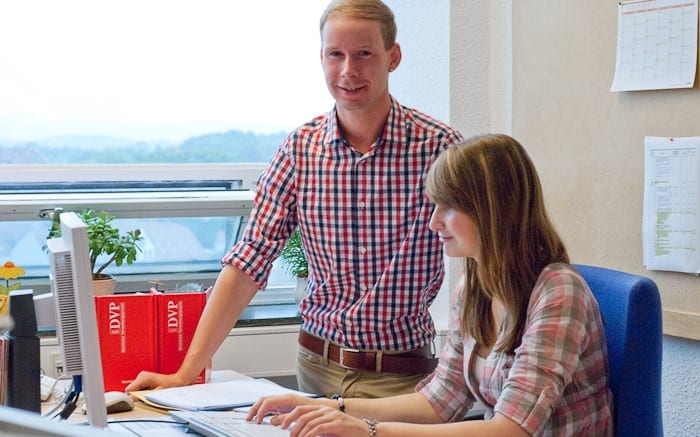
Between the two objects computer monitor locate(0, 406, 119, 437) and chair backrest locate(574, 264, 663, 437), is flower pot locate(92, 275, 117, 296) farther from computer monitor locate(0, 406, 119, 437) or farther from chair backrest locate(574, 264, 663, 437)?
computer monitor locate(0, 406, 119, 437)

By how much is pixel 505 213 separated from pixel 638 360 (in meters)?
0.32

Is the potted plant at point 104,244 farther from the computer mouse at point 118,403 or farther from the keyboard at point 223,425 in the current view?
the keyboard at point 223,425

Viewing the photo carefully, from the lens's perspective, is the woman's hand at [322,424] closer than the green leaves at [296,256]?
Yes

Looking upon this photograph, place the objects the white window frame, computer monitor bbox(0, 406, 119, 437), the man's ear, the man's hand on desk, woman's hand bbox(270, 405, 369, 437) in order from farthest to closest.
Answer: the white window frame < the man's ear < the man's hand on desk < woman's hand bbox(270, 405, 369, 437) < computer monitor bbox(0, 406, 119, 437)

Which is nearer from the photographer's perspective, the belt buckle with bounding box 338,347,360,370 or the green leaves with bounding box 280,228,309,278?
the belt buckle with bounding box 338,347,360,370

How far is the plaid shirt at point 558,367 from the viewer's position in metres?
1.38

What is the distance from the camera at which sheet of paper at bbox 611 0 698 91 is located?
205cm

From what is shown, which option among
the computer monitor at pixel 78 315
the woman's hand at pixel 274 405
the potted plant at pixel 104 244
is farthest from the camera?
the potted plant at pixel 104 244

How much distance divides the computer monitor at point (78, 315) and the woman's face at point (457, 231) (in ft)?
2.02

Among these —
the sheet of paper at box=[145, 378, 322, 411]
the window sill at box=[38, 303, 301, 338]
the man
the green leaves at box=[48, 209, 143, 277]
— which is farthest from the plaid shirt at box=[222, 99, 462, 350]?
the window sill at box=[38, 303, 301, 338]

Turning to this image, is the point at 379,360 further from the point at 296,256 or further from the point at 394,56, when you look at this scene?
the point at 296,256

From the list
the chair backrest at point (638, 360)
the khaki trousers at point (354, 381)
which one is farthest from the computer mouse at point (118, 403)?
the chair backrest at point (638, 360)

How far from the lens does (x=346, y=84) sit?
1.94 metres

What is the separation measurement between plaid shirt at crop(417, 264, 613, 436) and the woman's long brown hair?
3 cm
